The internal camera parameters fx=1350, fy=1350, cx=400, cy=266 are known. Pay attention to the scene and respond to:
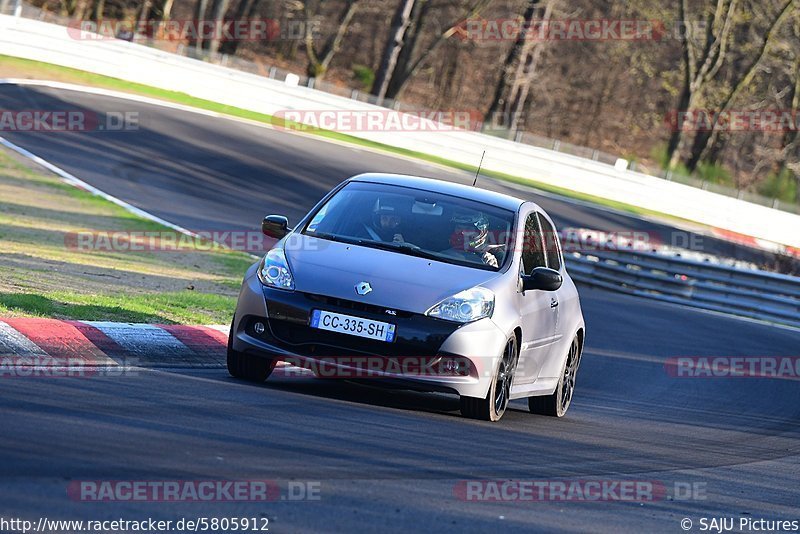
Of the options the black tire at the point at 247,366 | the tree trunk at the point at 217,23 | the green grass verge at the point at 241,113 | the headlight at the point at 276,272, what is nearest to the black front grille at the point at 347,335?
the headlight at the point at 276,272

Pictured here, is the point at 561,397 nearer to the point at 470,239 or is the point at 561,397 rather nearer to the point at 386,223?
the point at 470,239

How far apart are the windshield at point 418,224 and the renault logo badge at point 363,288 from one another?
2.20ft

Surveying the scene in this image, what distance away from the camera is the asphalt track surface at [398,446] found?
5.70 m

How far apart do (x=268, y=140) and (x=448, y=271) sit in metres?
24.8

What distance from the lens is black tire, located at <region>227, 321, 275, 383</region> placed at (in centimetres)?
899

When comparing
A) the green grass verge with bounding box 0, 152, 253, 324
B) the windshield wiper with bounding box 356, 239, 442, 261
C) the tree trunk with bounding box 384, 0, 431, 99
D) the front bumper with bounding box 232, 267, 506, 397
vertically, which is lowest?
the green grass verge with bounding box 0, 152, 253, 324

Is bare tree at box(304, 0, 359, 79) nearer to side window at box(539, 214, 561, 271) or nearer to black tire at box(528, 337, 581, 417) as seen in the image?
side window at box(539, 214, 561, 271)

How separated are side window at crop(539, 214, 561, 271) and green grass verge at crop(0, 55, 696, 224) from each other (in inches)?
1043

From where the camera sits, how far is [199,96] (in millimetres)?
39250

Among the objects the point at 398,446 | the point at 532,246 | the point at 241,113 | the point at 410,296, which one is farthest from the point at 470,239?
the point at 241,113

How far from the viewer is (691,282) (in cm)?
2441

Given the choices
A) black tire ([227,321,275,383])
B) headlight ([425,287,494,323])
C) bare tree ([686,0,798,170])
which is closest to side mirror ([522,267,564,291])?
headlight ([425,287,494,323])

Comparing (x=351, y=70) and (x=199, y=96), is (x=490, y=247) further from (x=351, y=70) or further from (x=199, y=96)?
(x=351, y=70)

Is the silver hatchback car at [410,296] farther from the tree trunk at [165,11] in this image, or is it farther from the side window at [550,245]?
the tree trunk at [165,11]
